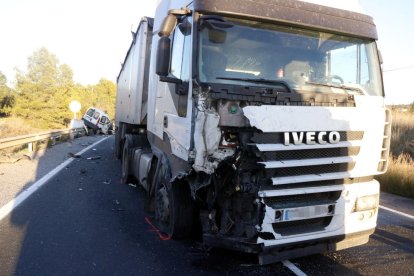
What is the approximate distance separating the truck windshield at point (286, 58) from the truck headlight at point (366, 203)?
121cm

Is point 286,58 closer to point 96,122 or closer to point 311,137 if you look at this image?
point 311,137

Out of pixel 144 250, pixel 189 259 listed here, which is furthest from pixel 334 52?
pixel 144 250

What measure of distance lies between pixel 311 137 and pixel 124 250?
8.68ft

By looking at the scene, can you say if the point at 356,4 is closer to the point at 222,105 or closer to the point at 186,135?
the point at 222,105

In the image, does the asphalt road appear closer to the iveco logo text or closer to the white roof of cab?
the iveco logo text

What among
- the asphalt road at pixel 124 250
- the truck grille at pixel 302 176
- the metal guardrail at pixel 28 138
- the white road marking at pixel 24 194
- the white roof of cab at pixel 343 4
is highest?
the white roof of cab at pixel 343 4

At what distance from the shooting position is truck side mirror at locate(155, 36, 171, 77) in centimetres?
425

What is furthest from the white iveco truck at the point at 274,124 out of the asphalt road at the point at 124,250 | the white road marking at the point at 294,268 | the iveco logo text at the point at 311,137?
the asphalt road at the point at 124,250

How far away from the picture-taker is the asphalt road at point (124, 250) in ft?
13.5

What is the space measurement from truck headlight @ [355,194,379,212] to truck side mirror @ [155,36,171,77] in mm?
2597

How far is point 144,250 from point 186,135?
1.61 metres

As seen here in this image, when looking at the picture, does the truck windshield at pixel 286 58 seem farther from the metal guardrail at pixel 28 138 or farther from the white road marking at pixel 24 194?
the metal guardrail at pixel 28 138

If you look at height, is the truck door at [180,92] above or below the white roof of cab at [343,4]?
below

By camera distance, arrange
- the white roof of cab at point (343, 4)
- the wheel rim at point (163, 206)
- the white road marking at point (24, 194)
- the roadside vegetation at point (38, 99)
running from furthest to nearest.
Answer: the roadside vegetation at point (38, 99), the white road marking at point (24, 194), the wheel rim at point (163, 206), the white roof of cab at point (343, 4)
